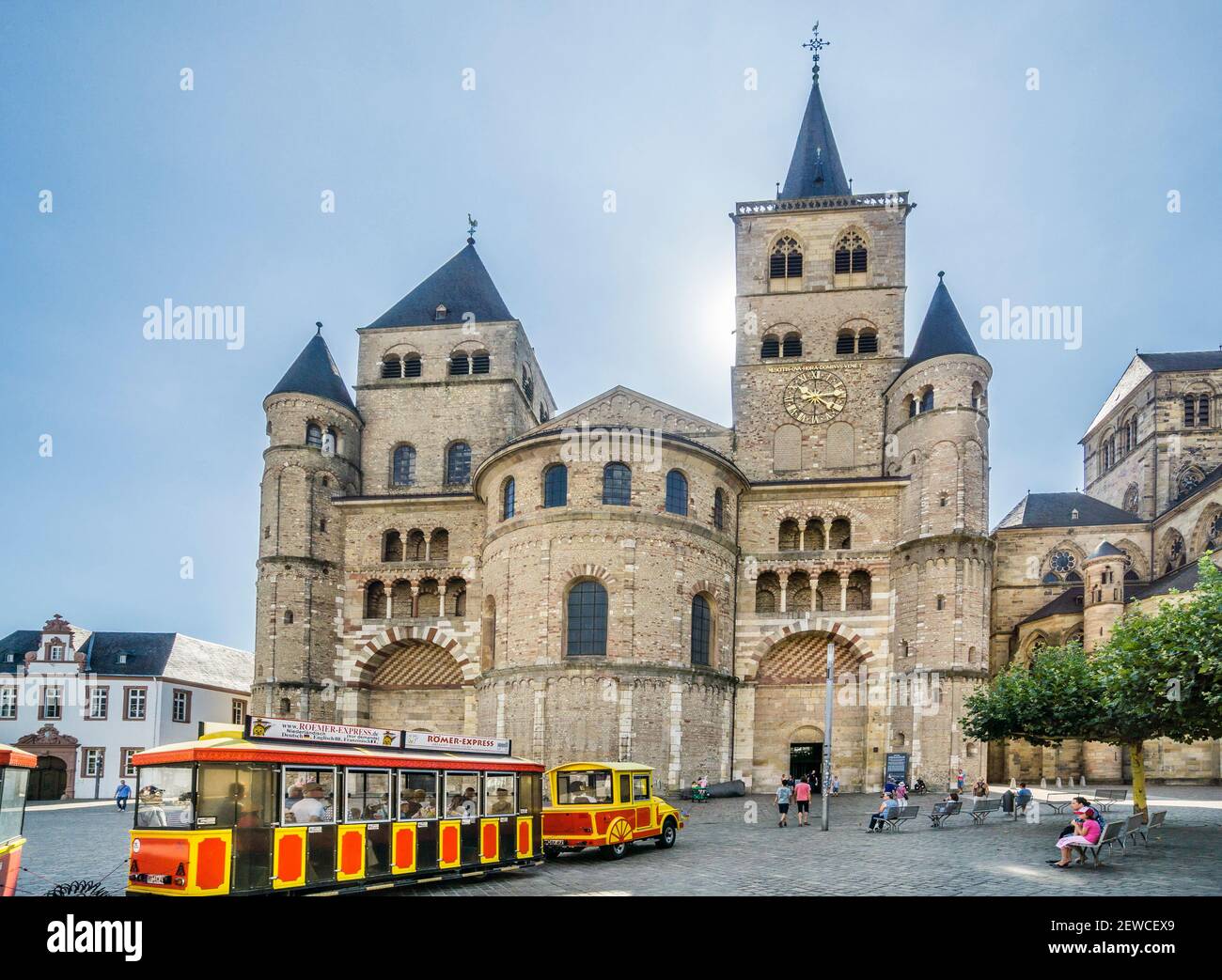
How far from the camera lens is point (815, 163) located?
48.4 meters

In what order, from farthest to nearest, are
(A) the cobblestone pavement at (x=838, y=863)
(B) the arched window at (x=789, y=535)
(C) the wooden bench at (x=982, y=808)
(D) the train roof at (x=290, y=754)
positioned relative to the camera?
(B) the arched window at (x=789, y=535)
(C) the wooden bench at (x=982, y=808)
(A) the cobblestone pavement at (x=838, y=863)
(D) the train roof at (x=290, y=754)

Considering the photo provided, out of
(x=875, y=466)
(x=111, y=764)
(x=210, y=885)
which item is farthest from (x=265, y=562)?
(x=210, y=885)

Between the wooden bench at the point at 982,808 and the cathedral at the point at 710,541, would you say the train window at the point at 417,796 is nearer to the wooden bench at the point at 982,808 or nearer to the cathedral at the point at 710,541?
the wooden bench at the point at 982,808

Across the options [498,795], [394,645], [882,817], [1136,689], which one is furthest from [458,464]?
[1136,689]

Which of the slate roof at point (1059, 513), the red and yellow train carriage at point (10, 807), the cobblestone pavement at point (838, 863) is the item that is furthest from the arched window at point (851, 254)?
the red and yellow train carriage at point (10, 807)

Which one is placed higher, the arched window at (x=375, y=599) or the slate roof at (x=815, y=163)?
the slate roof at (x=815, y=163)

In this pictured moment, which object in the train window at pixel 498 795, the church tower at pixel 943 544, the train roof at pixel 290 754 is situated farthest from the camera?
the church tower at pixel 943 544

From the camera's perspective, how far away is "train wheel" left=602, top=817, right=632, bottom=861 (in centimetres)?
1891

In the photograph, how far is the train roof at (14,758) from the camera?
1105 cm

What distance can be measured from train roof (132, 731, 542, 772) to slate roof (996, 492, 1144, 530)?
39318mm

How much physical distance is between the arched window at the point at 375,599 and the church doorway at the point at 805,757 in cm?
1789

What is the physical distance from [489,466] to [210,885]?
83.8 feet

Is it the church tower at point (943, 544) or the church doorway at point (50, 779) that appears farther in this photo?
the church doorway at point (50, 779)
